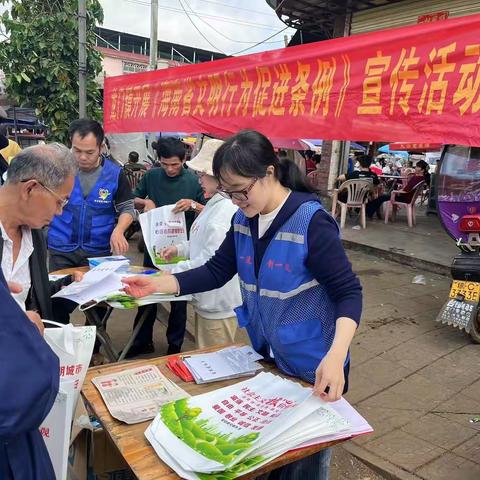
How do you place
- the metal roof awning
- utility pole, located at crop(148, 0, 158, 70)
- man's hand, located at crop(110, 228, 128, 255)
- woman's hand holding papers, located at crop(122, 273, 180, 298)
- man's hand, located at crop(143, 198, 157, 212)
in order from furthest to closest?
utility pole, located at crop(148, 0, 158, 70) < the metal roof awning < man's hand, located at crop(143, 198, 157, 212) < man's hand, located at crop(110, 228, 128, 255) < woman's hand holding papers, located at crop(122, 273, 180, 298)

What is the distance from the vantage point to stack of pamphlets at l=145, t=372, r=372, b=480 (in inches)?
42.7

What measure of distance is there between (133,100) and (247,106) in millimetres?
2358

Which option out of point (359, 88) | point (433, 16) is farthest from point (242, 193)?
point (433, 16)

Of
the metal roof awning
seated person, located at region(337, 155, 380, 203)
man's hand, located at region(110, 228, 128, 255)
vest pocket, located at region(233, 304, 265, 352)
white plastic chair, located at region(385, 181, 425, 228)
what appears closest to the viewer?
vest pocket, located at region(233, 304, 265, 352)

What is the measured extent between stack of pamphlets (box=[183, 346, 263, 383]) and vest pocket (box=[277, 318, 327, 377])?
0.18 metres

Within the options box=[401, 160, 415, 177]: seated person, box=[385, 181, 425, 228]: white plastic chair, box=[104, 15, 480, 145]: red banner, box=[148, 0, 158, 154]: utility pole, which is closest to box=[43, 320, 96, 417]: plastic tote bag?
box=[104, 15, 480, 145]: red banner

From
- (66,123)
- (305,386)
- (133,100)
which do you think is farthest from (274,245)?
(66,123)

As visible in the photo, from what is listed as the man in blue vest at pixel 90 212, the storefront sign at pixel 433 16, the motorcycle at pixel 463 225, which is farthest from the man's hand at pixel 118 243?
the storefront sign at pixel 433 16

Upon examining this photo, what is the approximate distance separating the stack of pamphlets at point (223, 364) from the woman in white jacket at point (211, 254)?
0.71 m

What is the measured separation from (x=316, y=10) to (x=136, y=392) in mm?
8518

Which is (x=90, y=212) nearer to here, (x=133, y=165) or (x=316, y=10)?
(x=133, y=165)

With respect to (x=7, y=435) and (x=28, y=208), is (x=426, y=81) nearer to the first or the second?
(x=28, y=208)

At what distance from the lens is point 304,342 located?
4.85ft

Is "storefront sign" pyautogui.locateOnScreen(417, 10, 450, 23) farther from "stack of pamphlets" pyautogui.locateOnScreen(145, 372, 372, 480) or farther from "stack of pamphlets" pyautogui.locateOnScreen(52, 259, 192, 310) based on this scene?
"stack of pamphlets" pyautogui.locateOnScreen(145, 372, 372, 480)
